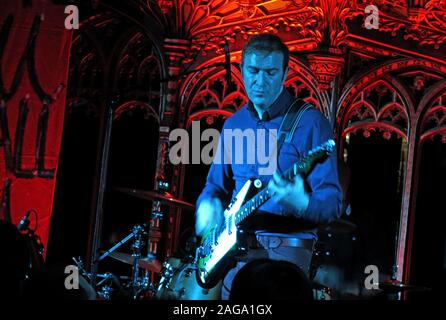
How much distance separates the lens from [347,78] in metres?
9.80

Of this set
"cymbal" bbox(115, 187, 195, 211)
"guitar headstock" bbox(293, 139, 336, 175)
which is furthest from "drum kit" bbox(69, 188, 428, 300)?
"guitar headstock" bbox(293, 139, 336, 175)

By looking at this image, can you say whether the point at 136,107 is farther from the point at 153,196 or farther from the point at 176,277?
the point at 176,277

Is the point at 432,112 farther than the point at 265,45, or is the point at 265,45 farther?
the point at 432,112

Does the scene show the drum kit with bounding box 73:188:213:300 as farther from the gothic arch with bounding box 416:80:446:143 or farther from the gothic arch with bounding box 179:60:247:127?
the gothic arch with bounding box 416:80:446:143

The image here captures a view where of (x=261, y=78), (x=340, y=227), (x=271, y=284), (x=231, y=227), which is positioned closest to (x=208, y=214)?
(x=231, y=227)

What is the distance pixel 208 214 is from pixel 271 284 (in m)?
2.01

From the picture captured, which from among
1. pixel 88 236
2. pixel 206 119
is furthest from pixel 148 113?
pixel 88 236

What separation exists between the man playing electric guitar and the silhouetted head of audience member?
135 cm

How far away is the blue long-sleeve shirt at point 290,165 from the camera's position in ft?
15.0

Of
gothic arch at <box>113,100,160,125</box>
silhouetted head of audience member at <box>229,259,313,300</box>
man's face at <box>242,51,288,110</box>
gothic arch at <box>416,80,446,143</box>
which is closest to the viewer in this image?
silhouetted head of audience member at <box>229,259,313,300</box>

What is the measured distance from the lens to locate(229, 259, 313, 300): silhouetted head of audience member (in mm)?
2926

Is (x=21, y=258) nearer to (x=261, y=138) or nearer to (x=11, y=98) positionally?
(x=261, y=138)

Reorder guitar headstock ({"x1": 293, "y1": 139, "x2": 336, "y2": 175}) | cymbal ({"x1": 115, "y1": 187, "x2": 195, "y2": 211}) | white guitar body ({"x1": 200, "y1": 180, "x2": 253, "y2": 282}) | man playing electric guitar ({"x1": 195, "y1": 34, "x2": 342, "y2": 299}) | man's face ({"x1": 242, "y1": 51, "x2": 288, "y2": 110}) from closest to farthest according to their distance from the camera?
guitar headstock ({"x1": 293, "y1": 139, "x2": 336, "y2": 175}) < man playing electric guitar ({"x1": 195, "y1": 34, "x2": 342, "y2": 299}) < white guitar body ({"x1": 200, "y1": 180, "x2": 253, "y2": 282}) < man's face ({"x1": 242, "y1": 51, "x2": 288, "y2": 110}) < cymbal ({"x1": 115, "y1": 187, "x2": 195, "y2": 211})

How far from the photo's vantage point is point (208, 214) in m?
4.94
